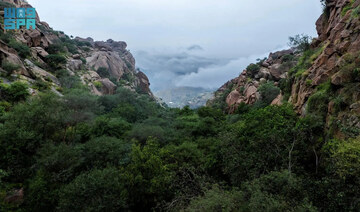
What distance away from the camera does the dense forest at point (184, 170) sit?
30.3 feet

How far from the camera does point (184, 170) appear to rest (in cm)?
1666

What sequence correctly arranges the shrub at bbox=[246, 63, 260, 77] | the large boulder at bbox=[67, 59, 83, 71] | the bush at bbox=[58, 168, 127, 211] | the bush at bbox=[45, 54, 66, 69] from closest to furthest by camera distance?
the bush at bbox=[58, 168, 127, 211] < the bush at bbox=[45, 54, 66, 69] < the shrub at bbox=[246, 63, 260, 77] < the large boulder at bbox=[67, 59, 83, 71]

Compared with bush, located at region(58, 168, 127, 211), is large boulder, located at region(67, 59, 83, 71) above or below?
above

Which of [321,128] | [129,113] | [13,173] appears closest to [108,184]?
[13,173]

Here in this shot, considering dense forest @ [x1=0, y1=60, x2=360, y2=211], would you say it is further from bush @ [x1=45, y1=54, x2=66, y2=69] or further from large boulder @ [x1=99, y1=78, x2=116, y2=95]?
large boulder @ [x1=99, y1=78, x2=116, y2=95]

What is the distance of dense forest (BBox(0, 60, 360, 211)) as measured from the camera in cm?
923

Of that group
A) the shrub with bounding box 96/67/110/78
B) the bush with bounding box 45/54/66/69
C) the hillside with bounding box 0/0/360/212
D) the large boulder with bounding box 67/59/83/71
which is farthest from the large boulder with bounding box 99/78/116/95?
the hillside with bounding box 0/0/360/212

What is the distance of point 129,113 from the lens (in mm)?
35500

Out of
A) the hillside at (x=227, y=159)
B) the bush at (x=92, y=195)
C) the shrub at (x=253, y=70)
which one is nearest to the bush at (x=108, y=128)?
the hillside at (x=227, y=159)

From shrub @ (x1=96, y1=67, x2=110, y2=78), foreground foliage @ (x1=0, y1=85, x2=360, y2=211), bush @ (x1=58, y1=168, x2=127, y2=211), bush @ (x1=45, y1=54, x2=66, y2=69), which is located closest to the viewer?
foreground foliage @ (x1=0, y1=85, x2=360, y2=211)

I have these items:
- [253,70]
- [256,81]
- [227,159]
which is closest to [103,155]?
[227,159]

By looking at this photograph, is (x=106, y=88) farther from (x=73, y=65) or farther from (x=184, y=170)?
(x=184, y=170)

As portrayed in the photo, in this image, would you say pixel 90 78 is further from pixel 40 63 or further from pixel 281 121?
pixel 281 121

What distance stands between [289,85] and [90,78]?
5119 cm
